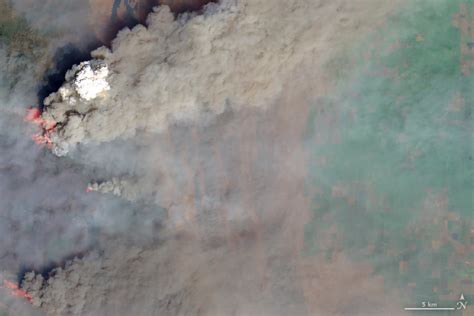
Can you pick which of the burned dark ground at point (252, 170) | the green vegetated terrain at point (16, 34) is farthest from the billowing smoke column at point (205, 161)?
the green vegetated terrain at point (16, 34)

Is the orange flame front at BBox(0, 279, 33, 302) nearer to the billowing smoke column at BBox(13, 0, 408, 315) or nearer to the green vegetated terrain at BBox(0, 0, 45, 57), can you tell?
the billowing smoke column at BBox(13, 0, 408, 315)

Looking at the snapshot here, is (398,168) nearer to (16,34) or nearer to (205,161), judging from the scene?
(205,161)

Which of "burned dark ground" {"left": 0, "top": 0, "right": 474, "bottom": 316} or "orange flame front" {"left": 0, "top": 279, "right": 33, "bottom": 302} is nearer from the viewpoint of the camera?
"burned dark ground" {"left": 0, "top": 0, "right": 474, "bottom": 316}

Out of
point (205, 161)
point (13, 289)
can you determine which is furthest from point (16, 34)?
point (13, 289)

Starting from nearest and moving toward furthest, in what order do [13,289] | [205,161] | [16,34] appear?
[205,161], [13,289], [16,34]

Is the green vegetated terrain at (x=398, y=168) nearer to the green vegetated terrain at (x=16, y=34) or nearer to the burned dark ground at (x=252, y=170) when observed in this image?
the burned dark ground at (x=252, y=170)

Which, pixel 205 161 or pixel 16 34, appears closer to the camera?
pixel 205 161

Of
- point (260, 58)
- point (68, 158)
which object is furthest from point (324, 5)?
point (68, 158)

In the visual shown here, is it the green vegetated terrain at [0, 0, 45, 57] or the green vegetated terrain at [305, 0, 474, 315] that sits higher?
the green vegetated terrain at [0, 0, 45, 57]

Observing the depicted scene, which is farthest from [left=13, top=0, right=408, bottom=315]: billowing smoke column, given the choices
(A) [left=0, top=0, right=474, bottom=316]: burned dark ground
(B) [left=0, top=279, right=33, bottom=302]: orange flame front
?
(B) [left=0, top=279, right=33, bottom=302]: orange flame front
